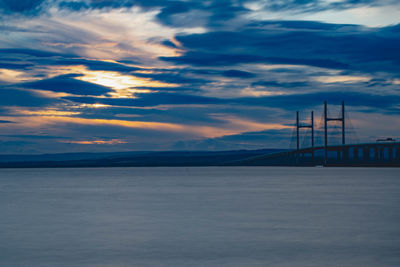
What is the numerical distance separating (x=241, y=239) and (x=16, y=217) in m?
11.9

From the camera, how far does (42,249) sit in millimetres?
15484

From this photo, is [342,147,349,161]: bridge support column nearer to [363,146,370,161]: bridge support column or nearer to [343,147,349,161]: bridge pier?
[343,147,349,161]: bridge pier

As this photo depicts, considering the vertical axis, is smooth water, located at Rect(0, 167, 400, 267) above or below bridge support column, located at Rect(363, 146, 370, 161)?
below

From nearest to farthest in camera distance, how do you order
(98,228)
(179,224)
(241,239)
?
1. (241,239)
2. (98,228)
3. (179,224)

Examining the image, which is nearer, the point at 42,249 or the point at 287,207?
the point at 42,249

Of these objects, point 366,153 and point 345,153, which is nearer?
point 345,153

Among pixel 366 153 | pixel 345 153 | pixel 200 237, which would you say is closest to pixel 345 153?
pixel 345 153

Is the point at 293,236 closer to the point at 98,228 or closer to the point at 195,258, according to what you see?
the point at 195,258

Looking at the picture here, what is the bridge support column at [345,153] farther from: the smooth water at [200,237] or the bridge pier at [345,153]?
the smooth water at [200,237]

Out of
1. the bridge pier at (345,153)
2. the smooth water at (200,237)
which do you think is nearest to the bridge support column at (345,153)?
the bridge pier at (345,153)

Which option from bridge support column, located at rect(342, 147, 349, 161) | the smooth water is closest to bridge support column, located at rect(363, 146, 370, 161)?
bridge support column, located at rect(342, 147, 349, 161)

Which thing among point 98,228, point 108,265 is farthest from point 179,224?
point 108,265

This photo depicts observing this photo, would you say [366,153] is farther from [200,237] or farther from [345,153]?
[200,237]

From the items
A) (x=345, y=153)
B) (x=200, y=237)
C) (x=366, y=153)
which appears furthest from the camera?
(x=366, y=153)
